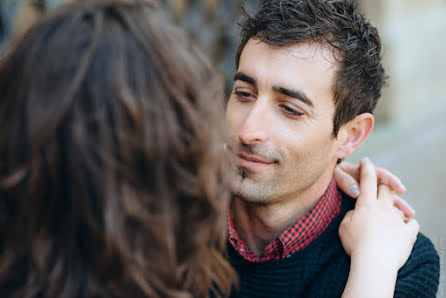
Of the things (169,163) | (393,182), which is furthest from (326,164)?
(169,163)

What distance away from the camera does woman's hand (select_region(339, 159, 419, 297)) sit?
1.79m

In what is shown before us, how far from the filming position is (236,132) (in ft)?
6.76

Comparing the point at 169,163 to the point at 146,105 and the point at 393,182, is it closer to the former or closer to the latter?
the point at 146,105

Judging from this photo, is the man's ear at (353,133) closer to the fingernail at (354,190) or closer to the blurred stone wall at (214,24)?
the fingernail at (354,190)

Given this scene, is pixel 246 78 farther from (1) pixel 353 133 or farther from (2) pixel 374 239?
(2) pixel 374 239

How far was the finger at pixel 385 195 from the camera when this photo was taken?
6.91ft

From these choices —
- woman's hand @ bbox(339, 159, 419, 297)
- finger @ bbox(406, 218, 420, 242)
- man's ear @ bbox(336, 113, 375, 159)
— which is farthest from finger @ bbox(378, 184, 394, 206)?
man's ear @ bbox(336, 113, 375, 159)

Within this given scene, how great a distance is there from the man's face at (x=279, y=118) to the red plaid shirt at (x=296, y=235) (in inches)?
4.7

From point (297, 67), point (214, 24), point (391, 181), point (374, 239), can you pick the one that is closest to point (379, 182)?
point (391, 181)

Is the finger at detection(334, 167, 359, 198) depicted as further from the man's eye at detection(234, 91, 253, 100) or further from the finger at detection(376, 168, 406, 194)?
the man's eye at detection(234, 91, 253, 100)

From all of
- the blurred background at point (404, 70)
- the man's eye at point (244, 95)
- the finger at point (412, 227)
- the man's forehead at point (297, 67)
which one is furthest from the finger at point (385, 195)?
the blurred background at point (404, 70)

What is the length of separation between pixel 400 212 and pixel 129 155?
4.61ft

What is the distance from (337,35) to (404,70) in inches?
197

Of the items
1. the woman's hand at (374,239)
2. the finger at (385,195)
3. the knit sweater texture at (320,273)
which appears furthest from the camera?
the finger at (385,195)
